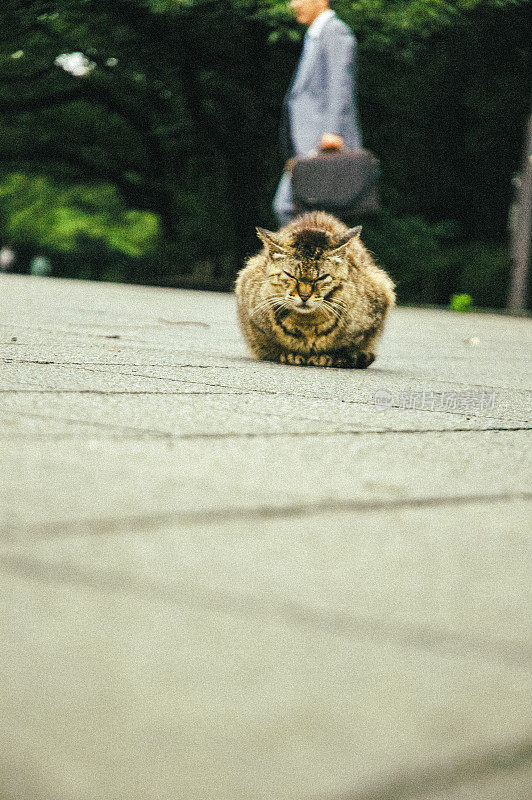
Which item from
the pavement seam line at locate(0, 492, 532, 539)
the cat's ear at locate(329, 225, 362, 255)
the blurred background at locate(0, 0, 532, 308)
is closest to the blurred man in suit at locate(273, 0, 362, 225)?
the cat's ear at locate(329, 225, 362, 255)

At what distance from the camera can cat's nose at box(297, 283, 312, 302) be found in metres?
4.11

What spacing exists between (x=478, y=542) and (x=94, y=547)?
0.55 metres

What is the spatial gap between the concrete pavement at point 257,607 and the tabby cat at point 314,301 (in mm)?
1727

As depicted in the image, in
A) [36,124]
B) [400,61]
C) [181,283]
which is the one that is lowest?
[181,283]

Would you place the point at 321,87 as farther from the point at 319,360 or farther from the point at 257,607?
the point at 257,607

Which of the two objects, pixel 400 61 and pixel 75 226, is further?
pixel 75 226

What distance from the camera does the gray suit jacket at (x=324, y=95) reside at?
20.4ft

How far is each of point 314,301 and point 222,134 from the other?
13.6m

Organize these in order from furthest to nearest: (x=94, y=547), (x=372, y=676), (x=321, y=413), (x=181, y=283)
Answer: (x=181, y=283), (x=321, y=413), (x=94, y=547), (x=372, y=676)

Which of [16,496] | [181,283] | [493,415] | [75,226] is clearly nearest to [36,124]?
[75,226]

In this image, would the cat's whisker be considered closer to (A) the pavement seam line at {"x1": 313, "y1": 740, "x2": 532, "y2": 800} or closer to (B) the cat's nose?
(B) the cat's nose

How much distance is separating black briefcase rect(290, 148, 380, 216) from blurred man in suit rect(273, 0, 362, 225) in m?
0.22

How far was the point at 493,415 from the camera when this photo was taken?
300cm

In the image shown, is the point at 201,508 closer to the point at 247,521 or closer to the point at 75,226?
the point at 247,521
